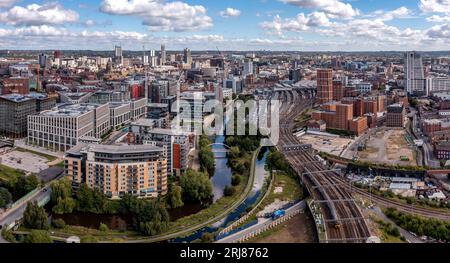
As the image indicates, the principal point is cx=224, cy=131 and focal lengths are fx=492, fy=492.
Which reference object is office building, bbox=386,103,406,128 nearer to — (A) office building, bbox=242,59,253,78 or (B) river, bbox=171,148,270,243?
(B) river, bbox=171,148,270,243

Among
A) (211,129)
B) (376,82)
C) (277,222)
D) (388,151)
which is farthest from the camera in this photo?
(376,82)

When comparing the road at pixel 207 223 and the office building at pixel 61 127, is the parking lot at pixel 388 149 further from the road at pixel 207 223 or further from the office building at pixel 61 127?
the office building at pixel 61 127

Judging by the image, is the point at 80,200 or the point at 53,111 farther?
the point at 53,111

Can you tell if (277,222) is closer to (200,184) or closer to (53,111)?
(200,184)

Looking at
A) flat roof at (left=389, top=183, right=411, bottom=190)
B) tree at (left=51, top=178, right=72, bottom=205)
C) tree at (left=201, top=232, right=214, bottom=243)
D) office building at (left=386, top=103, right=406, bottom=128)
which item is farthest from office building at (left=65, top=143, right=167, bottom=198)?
office building at (left=386, top=103, right=406, bottom=128)

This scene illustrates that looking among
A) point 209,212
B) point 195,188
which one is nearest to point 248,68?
point 195,188

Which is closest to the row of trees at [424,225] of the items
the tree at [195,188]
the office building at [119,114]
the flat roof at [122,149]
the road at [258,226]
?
the road at [258,226]
